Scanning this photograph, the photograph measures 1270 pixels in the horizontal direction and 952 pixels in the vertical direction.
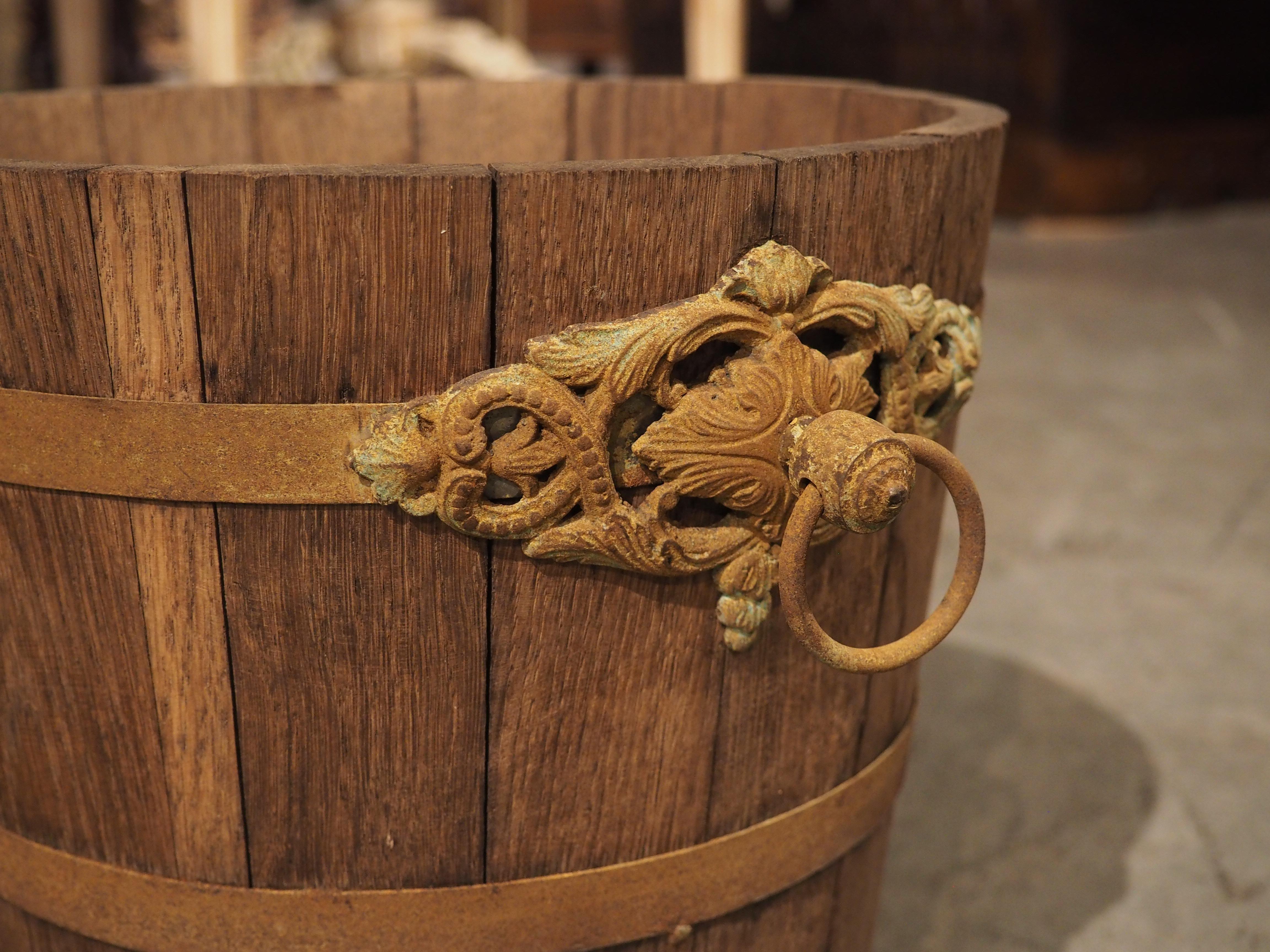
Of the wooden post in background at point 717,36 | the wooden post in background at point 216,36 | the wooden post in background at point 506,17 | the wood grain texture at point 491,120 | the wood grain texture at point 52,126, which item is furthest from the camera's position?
the wooden post in background at point 506,17

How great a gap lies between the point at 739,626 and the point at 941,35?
4.96m

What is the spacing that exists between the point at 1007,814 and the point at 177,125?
134cm

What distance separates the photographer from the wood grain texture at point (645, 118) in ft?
4.68

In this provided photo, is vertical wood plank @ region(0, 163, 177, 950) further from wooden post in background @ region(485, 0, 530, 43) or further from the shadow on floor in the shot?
wooden post in background @ region(485, 0, 530, 43)

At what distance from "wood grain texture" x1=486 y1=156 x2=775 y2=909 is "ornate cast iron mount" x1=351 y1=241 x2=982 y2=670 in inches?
0.8

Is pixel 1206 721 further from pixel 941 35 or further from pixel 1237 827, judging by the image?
pixel 941 35

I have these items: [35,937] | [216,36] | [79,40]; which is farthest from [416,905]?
[79,40]

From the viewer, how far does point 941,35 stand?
531 centimetres

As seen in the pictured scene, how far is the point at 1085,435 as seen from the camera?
291 cm

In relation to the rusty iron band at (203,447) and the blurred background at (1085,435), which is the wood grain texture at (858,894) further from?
the rusty iron band at (203,447)

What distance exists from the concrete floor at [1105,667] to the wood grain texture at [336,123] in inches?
42.5

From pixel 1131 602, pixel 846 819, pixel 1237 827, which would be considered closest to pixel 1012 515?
pixel 1131 602

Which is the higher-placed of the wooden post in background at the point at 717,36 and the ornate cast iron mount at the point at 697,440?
the wooden post in background at the point at 717,36

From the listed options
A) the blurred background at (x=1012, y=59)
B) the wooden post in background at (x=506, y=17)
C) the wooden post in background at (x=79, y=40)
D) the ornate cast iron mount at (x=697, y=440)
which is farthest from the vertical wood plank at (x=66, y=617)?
the wooden post in background at (x=506, y=17)
